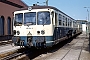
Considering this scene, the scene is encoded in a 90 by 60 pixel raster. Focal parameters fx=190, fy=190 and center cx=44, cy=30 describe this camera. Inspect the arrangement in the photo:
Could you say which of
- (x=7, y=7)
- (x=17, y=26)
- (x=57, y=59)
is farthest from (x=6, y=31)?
(x=57, y=59)

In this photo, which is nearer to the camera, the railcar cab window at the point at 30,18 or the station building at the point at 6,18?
the railcar cab window at the point at 30,18

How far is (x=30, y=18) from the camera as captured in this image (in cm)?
1277

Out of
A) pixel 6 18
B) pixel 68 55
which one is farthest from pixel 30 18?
pixel 6 18

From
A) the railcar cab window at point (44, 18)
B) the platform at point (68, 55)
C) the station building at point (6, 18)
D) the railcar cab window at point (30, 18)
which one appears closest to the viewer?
the platform at point (68, 55)

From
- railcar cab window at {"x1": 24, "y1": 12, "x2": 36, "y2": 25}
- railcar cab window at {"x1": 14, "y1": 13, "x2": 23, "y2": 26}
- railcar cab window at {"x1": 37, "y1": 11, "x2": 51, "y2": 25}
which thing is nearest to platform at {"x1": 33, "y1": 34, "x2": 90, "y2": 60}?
railcar cab window at {"x1": 37, "y1": 11, "x2": 51, "y2": 25}

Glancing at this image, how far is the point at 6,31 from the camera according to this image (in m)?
28.5

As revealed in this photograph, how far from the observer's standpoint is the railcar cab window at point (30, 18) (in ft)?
41.5

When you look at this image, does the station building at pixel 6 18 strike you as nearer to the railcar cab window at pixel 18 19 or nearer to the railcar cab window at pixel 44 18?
the railcar cab window at pixel 18 19

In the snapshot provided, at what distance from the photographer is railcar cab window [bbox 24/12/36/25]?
12.7 metres

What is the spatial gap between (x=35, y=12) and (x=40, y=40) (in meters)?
1.98

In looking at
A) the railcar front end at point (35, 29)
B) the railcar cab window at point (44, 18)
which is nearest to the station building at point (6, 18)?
the railcar front end at point (35, 29)

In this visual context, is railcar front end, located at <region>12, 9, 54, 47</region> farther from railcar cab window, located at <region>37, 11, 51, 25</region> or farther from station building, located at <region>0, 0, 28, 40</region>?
station building, located at <region>0, 0, 28, 40</region>

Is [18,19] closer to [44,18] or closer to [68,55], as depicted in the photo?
[44,18]

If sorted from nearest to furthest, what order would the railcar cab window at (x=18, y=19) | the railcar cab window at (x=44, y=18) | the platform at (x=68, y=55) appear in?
the platform at (x=68, y=55) → the railcar cab window at (x=44, y=18) → the railcar cab window at (x=18, y=19)
